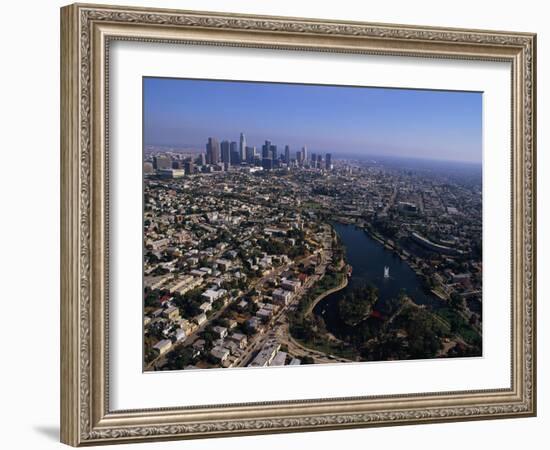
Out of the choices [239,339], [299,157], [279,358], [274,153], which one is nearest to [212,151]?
[274,153]

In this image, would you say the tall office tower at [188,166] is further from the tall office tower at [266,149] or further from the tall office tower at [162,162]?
the tall office tower at [266,149]

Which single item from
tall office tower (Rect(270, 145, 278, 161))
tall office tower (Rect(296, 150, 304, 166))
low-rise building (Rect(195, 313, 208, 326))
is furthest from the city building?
low-rise building (Rect(195, 313, 208, 326))

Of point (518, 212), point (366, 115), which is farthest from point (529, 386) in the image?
point (366, 115)

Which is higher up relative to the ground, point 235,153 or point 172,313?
point 235,153

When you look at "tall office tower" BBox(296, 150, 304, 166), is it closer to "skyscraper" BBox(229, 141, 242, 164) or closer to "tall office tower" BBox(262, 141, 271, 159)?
"tall office tower" BBox(262, 141, 271, 159)

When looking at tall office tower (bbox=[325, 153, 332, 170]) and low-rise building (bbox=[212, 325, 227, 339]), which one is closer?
low-rise building (bbox=[212, 325, 227, 339])

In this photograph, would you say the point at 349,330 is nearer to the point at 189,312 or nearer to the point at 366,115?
the point at 189,312

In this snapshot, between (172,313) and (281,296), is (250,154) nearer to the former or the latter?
(281,296)
